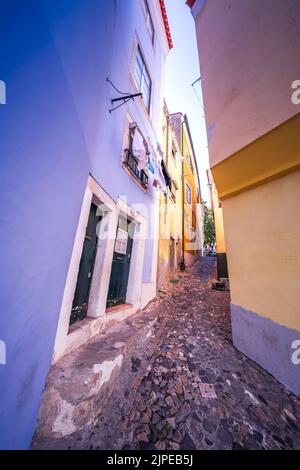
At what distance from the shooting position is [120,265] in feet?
13.8

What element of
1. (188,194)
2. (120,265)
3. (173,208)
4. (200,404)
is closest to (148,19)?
(173,208)

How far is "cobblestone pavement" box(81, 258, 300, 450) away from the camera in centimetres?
168

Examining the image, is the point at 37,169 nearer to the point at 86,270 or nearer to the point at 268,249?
the point at 86,270

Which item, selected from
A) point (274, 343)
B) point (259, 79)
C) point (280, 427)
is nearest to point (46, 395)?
point (280, 427)

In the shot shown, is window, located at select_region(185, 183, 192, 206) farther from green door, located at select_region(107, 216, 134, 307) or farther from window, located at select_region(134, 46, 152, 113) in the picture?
green door, located at select_region(107, 216, 134, 307)

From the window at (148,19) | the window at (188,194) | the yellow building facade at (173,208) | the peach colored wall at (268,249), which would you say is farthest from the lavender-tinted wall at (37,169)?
the window at (188,194)

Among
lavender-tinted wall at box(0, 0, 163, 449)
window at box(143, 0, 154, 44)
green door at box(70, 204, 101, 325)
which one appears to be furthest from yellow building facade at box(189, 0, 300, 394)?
window at box(143, 0, 154, 44)

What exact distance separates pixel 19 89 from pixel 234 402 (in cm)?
386

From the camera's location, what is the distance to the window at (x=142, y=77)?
5.04 m

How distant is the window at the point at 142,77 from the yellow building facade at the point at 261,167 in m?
2.31

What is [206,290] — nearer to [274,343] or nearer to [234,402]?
[274,343]

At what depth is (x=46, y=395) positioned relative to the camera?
156 centimetres

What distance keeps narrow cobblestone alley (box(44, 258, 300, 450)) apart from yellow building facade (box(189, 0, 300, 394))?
17.3 inches

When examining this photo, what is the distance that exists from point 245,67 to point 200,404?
215 inches
